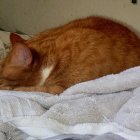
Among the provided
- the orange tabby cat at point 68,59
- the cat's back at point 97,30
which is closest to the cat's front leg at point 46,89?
the orange tabby cat at point 68,59

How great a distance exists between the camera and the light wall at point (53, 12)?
173cm

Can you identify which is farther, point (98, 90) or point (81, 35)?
point (81, 35)

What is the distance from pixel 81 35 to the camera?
5.32ft

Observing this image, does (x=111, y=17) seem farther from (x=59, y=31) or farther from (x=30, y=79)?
(x=30, y=79)

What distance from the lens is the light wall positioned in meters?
1.73

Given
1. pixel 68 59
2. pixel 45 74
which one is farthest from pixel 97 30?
pixel 45 74

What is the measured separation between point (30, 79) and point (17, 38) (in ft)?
0.61

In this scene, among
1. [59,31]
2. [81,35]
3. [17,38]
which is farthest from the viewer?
[59,31]

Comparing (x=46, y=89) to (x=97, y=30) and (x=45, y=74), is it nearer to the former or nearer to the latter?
(x=45, y=74)

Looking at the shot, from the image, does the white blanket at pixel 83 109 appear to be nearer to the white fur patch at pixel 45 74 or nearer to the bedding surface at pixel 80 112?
the bedding surface at pixel 80 112

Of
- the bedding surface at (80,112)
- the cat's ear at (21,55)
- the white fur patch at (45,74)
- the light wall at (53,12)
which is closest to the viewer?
the bedding surface at (80,112)

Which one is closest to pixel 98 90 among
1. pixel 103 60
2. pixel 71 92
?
pixel 71 92

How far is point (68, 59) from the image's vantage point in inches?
61.4

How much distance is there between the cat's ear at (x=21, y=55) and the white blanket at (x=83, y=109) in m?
0.15
